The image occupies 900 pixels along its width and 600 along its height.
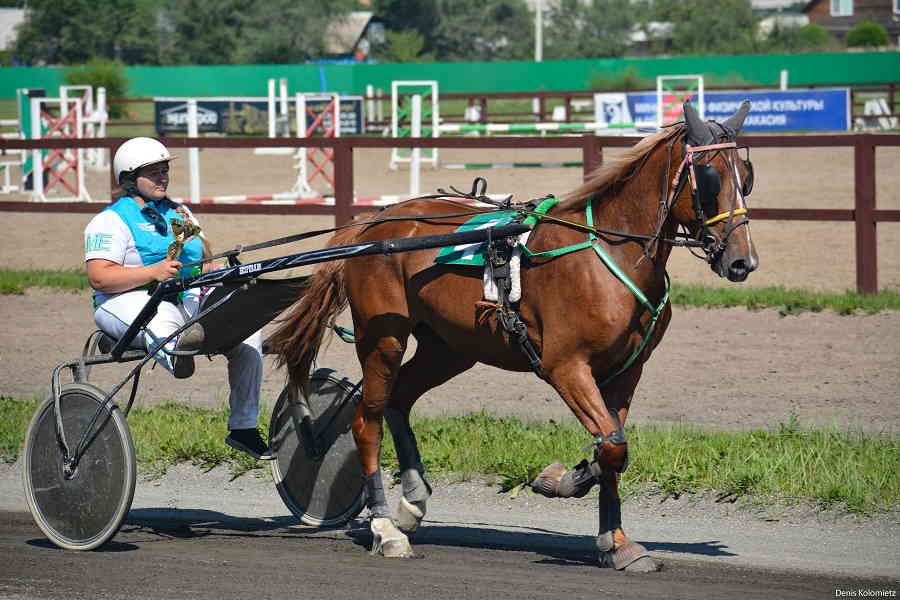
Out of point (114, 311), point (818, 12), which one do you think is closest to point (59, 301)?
point (114, 311)

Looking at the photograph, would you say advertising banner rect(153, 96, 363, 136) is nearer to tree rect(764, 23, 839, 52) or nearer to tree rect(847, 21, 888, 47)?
tree rect(764, 23, 839, 52)

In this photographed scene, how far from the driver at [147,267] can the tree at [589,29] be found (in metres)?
69.8

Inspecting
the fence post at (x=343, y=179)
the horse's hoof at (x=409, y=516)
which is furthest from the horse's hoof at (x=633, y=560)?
the fence post at (x=343, y=179)

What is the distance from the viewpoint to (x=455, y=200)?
5859mm

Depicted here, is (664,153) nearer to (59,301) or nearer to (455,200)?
(455,200)

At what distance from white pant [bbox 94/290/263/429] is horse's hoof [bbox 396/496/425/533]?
0.82 meters

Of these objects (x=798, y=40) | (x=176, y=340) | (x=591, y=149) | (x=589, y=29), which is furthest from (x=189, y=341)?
(x=589, y=29)

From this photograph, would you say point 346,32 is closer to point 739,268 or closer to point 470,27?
point 470,27

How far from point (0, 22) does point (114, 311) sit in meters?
82.2

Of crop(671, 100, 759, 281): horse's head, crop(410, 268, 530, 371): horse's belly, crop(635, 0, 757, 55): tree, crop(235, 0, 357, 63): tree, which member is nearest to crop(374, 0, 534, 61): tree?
crop(235, 0, 357, 63): tree

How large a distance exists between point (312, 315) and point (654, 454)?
71.3 inches

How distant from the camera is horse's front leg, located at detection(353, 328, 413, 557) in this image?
547 cm

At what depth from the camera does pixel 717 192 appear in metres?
4.71

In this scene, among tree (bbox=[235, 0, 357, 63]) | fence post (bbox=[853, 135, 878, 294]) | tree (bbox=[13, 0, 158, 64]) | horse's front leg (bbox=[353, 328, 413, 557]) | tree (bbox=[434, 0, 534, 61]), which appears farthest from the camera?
tree (bbox=[434, 0, 534, 61])
